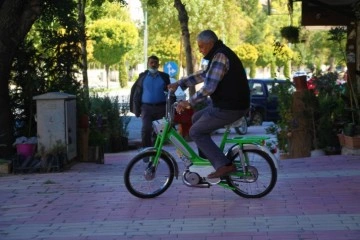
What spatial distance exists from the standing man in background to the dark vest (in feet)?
12.9

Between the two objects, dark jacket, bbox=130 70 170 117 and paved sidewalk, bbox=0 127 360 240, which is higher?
dark jacket, bbox=130 70 170 117

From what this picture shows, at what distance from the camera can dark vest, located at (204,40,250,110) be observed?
777 cm

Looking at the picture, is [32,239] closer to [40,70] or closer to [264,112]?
Result: [40,70]

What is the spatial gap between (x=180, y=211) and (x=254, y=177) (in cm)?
101

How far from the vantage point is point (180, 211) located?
24.7 ft

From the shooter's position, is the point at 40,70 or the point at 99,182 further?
the point at 40,70

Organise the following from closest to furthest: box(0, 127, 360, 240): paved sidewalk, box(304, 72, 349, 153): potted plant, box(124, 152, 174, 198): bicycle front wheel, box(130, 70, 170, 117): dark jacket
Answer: box(0, 127, 360, 240): paved sidewalk < box(124, 152, 174, 198): bicycle front wheel < box(130, 70, 170, 117): dark jacket < box(304, 72, 349, 153): potted plant

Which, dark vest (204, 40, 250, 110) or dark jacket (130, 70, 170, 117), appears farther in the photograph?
dark jacket (130, 70, 170, 117)

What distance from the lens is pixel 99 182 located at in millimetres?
9875

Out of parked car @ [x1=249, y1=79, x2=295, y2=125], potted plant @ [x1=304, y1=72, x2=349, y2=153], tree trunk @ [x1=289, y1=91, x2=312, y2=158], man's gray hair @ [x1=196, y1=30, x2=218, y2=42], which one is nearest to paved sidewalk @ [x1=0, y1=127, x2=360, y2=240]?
man's gray hair @ [x1=196, y1=30, x2=218, y2=42]

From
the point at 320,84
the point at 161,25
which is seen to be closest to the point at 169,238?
the point at 320,84

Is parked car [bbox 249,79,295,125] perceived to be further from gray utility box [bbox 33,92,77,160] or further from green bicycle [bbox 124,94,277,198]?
green bicycle [bbox 124,94,277,198]

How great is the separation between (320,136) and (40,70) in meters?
5.24

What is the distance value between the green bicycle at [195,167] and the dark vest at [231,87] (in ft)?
1.04
